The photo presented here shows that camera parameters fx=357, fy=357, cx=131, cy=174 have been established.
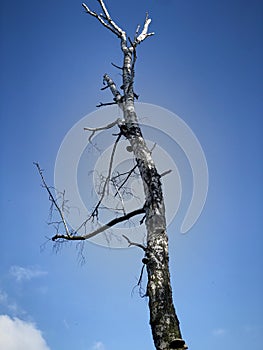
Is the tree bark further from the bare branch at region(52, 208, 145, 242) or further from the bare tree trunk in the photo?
the bare branch at region(52, 208, 145, 242)

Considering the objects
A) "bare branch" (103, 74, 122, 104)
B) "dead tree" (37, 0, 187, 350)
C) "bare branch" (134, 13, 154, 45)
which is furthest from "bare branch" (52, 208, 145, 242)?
"bare branch" (134, 13, 154, 45)

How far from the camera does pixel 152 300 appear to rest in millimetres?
3309

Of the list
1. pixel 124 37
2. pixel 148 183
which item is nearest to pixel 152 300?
pixel 148 183

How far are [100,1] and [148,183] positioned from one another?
4.92 m

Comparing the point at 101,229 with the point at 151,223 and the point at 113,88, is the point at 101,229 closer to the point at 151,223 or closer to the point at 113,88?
the point at 151,223

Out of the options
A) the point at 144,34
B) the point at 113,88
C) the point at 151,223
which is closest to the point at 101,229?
the point at 151,223

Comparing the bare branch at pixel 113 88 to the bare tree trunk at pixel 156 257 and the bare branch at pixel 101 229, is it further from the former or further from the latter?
the bare branch at pixel 101 229

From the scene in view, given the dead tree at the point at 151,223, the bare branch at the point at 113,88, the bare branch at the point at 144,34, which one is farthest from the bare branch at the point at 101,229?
the bare branch at the point at 144,34

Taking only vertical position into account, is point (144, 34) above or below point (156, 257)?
above

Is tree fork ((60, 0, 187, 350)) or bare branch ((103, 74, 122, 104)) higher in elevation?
bare branch ((103, 74, 122, 104))

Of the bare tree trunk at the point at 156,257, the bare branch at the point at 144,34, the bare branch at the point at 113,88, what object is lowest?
the bare tree trunk at the point at 156,257

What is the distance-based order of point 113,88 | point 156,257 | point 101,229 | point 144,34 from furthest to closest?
point 144,34 → point 113,88 → point 101,229 → point 156,257

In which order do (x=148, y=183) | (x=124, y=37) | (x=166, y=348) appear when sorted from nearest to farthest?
(x=166, y=348)
(x=148, y=183)
(x=124, y=37)

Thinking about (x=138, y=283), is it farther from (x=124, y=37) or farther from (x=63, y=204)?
(x=124, y=37)
